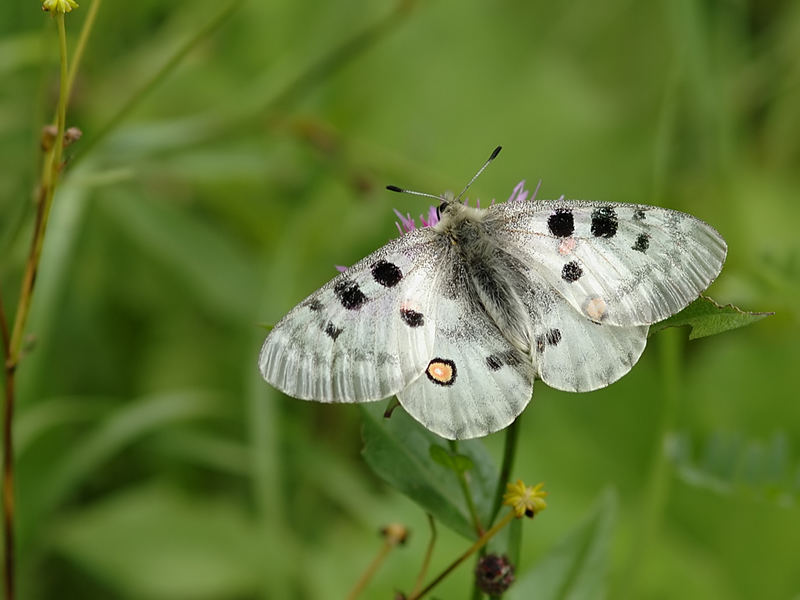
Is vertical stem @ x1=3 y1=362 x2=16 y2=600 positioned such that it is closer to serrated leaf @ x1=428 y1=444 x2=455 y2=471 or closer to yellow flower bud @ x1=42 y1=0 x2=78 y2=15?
yellow flower bud @ x1=42 y1=0 x2=78 y2=15

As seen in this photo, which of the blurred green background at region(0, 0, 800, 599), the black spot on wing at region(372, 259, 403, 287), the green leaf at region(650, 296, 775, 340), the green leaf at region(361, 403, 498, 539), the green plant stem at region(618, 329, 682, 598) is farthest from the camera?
the blurred green background at region(0, 0, 800, 599)

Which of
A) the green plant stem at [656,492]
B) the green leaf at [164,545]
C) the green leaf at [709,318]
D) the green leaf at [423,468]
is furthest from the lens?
the green leaf at [164,545]

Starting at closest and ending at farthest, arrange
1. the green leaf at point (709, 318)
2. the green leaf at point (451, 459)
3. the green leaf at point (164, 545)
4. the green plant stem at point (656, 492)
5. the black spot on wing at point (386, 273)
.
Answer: the green leaf at point (709, 318)
the green leaf at point (451, 459)
the black spot on wing at point (386, 273)
the green plant stem at point (656, 492)
the green leaf at point (164, 545)

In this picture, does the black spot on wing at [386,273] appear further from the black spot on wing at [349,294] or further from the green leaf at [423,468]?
the green leaf at [423,468]

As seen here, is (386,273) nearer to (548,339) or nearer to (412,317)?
(412,317)

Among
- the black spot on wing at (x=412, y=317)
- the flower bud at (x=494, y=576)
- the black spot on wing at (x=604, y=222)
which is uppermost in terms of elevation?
the black spot on wing at (x=604, y=222)

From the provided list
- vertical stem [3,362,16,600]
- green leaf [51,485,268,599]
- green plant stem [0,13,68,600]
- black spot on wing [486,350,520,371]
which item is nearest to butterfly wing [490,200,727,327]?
black spot on wing [486,350,520,371]

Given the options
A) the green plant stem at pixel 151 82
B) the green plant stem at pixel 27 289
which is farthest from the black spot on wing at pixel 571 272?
the green plant stem at pixel 151 82
